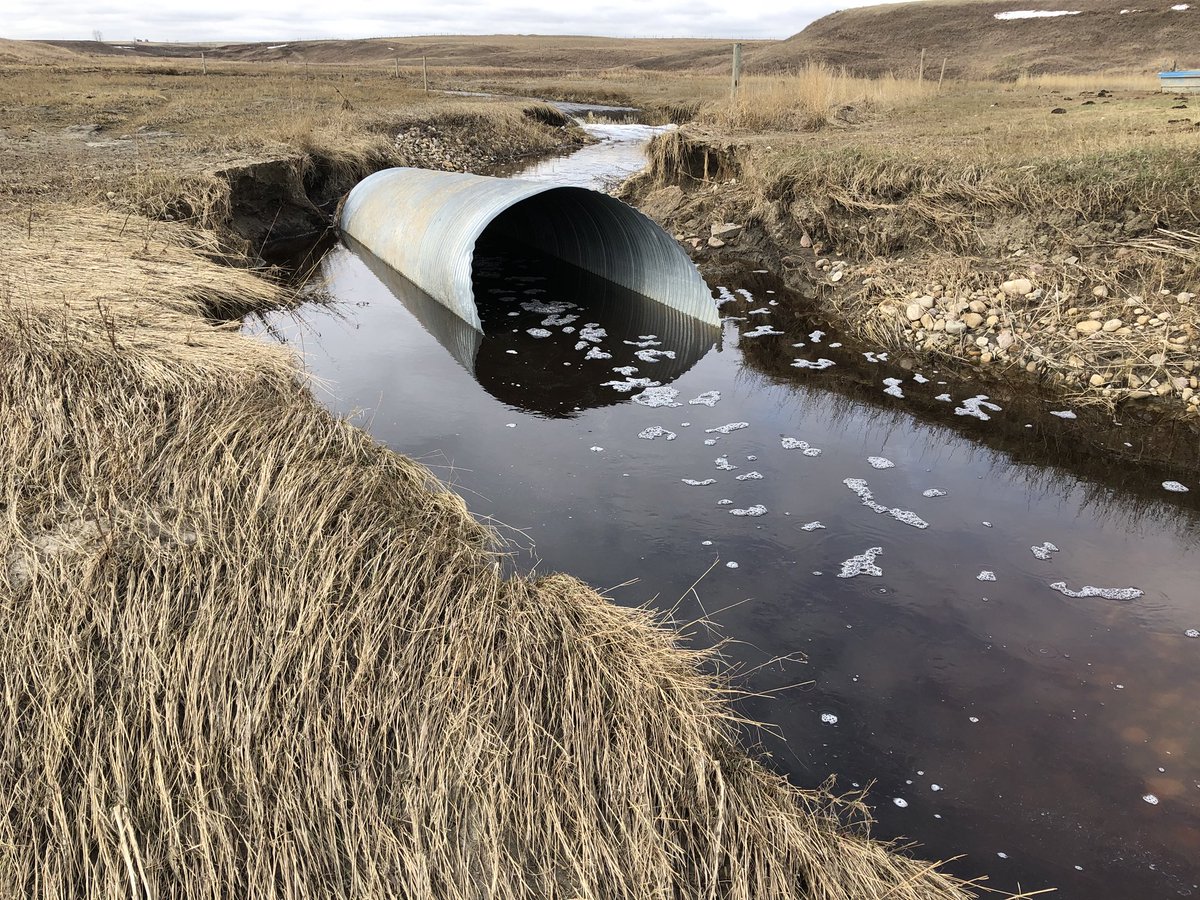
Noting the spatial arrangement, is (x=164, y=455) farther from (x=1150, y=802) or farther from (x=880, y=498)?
(x=1150, y=802)

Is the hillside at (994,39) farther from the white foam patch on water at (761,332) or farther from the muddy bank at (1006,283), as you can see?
the white foam patch on water at (761,332)

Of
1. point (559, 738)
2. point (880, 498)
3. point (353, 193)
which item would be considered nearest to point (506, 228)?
point (353, 193)

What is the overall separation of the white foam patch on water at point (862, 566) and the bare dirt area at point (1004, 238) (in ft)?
11.8

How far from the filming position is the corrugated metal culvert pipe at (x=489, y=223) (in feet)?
30.8

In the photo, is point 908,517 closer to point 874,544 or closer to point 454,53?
point 874,544

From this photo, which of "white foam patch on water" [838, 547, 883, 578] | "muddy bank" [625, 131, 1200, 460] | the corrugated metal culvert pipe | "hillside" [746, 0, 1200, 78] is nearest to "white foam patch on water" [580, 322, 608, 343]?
the corrugated metal culvert pipe

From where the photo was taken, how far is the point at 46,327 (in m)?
5.91

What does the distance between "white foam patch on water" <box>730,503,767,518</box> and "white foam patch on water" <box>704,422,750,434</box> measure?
4.40 ft

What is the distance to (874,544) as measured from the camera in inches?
217

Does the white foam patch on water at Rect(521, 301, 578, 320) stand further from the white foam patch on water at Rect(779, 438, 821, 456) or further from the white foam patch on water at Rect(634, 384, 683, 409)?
the white foam patch on water at Rect(779, 438, 821, 456)

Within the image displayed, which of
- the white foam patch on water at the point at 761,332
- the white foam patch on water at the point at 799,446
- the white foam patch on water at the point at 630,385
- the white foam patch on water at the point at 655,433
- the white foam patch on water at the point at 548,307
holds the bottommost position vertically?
the white foam patch on water at the point at 799,446

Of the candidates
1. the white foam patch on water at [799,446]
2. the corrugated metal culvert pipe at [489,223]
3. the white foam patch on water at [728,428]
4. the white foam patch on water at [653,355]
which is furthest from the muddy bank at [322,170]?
the white foam patch on water at [799,446]

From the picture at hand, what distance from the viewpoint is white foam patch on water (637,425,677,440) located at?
702 cm

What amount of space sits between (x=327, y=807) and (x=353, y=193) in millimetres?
13057
